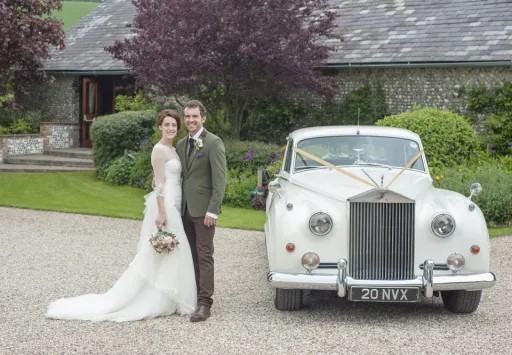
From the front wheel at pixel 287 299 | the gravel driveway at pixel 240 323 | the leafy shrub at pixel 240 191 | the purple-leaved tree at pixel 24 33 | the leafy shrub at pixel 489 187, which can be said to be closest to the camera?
the gravel driveway at pixel 240 323

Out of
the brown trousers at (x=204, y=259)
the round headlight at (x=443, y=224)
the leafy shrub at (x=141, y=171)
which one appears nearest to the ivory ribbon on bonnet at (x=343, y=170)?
the round headlight at (x=443, y=224)

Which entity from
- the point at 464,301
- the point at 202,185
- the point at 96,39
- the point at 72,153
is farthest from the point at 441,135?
the point at 96,39

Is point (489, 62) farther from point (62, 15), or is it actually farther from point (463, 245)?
point (62, 15)

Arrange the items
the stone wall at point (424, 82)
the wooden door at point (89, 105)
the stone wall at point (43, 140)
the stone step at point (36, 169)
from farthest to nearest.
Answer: the wooden door at point (89, 105)
the stone wall at point (43, 140)
the stone step at point (36, 169)
the stone wall at point (424, 82)

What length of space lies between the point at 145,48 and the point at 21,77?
5.28 m

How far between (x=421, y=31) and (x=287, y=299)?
12996mm

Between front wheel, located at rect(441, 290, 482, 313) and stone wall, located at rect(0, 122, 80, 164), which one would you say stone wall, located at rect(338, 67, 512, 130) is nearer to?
stone wall, located at rect(0, 122, 80, 164)

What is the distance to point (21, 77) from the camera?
20094 millimetres

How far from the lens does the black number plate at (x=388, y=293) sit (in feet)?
20.8

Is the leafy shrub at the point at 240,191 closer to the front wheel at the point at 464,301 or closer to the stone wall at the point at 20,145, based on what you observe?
the front wheel at the point at 464,301

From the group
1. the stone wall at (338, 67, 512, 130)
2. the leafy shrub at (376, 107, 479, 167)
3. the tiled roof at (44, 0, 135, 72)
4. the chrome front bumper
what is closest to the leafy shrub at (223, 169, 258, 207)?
the leafy shrub at (376, 107, 479, 167)

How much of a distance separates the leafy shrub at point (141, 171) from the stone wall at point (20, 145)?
5678 mm

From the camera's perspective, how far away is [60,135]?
2323 centimetres

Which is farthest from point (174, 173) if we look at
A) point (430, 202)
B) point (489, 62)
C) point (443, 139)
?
point (489, 62)
